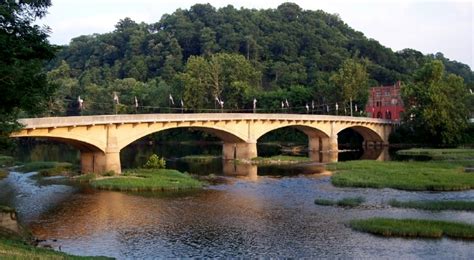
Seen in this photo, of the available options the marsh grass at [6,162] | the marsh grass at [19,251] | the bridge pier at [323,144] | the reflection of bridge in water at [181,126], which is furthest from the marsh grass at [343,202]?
the bridge pier at [323,144]

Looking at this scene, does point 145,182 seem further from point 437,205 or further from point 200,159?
point 200,159

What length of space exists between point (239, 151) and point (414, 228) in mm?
51835

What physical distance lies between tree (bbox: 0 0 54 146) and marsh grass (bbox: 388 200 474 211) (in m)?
24.0

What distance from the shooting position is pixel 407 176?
50938 mm

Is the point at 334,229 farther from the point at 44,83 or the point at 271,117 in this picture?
the point at 271,117

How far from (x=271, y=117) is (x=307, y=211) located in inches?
1818

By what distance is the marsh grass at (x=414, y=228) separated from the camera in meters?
28.9

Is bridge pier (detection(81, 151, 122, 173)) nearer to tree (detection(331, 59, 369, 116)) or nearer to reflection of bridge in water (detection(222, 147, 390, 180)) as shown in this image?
reflection of bridge in water (detection(222, 147, 390, 180))

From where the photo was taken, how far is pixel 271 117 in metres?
Result: 81.9

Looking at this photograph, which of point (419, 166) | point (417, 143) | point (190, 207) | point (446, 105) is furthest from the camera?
point (417, 143)

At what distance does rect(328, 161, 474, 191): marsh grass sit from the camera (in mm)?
45531

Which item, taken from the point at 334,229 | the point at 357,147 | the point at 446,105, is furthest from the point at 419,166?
the point at 357,147

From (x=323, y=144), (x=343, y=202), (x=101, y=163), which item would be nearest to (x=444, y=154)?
(x=323, y=144)

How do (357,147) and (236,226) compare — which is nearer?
(236,226)
